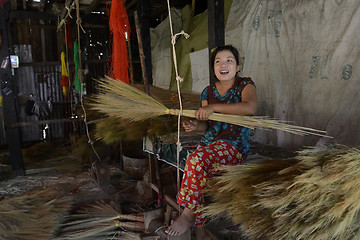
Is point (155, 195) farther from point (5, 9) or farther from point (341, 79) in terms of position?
point (5, 9)

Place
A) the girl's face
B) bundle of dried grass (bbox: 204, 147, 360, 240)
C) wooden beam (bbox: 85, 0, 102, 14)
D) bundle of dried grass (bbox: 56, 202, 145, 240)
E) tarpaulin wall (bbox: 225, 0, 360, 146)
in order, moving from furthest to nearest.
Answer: wooden beam (bbox: 85, 0, 102, 14) → bundle of dried grass (bbox: 56, 202, 145, 240) → tarpaulin wall (bbox: 225, 0, 360, 146) → the girl's face → bundle of dried grass (bbox: 204, 147, 360, 240)

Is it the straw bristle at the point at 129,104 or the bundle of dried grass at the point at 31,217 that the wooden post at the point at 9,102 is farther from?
the straw bristle at the point at 129,104

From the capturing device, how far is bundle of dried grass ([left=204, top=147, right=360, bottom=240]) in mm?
849

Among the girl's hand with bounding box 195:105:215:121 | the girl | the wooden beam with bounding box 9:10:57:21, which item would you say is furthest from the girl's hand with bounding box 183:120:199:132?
the wooden beam with bounding box 9:10:57:21

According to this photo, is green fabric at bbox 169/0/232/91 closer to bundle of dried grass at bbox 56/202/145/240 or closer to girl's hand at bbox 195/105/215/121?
bundle of dried grass at bbox 56/202/145/240

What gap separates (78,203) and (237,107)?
2422 mm

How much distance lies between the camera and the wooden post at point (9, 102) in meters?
4.21

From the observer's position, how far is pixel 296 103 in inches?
100

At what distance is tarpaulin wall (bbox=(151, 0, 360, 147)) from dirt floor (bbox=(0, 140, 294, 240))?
404 mm

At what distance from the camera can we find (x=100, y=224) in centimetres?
263

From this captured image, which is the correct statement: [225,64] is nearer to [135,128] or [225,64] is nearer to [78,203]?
[135,128]

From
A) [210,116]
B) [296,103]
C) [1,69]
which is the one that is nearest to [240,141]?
[210,116]

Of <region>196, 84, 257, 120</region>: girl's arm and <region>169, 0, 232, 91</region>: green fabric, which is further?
<region>169, 0, 232, 91</region>: green fabric

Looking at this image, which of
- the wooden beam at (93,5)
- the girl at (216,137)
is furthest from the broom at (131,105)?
the wooden beam at (93,5)
